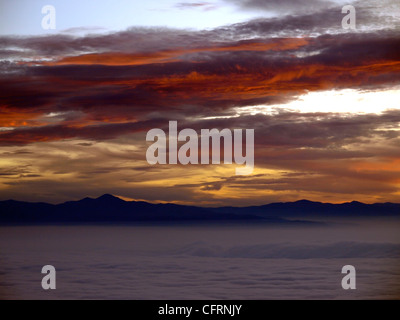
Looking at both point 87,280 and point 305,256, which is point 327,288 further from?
point 305,256

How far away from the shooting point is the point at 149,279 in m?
40.2

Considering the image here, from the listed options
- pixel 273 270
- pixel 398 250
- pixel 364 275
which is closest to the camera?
pixel 364 275

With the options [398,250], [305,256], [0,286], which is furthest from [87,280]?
[398,250]

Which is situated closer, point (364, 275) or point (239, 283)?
point (239, 283)
